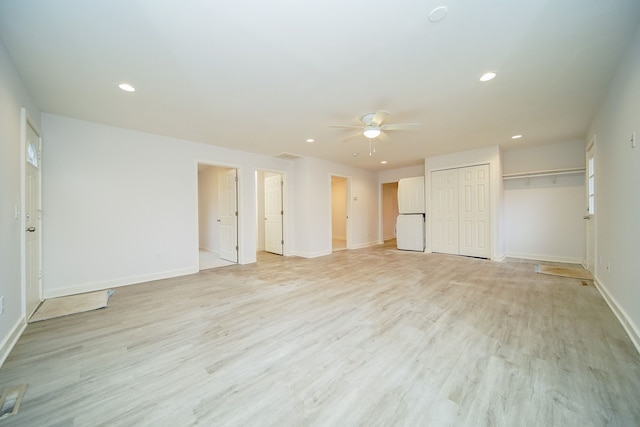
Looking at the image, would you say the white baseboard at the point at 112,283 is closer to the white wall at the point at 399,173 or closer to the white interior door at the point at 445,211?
the white interior door at the point at 445,211

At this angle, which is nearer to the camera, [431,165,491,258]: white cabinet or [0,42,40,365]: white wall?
[0,42,40,365]: white wall

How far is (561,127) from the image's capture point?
4203 millimetres

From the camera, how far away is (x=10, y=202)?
222 cm

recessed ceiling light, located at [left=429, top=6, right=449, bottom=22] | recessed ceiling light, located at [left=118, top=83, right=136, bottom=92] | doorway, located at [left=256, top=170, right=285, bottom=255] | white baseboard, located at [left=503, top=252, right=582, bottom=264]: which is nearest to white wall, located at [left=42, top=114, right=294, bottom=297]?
recessed ceiling light, located at [left=118, top=83, right=136, bottom=92]

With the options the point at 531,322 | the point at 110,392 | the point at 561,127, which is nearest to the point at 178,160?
the point at 110,392

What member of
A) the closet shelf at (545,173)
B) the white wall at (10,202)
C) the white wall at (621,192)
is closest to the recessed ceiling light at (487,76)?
the white wall at (621,192)

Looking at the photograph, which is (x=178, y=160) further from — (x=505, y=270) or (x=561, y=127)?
(x=561, y=127)

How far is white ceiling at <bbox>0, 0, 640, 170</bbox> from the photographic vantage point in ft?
5.58

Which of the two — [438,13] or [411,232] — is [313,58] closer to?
[438,13]

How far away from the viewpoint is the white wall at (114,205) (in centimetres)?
341

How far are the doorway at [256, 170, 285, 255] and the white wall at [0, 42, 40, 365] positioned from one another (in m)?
4.08

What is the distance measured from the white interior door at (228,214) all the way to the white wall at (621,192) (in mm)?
5674

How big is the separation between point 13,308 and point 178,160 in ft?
9.65

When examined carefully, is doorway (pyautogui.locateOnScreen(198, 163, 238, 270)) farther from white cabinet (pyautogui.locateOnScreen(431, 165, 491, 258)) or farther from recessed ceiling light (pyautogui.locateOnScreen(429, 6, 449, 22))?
white cabinet (pyautogui.locateOnScreen(431, 165, 491, 258))
